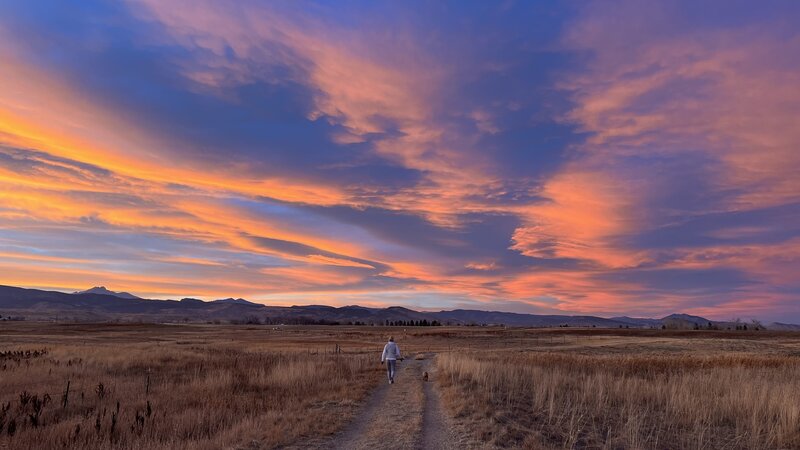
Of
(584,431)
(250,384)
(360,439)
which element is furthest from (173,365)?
(584,431)

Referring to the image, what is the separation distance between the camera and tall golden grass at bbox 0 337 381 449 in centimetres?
1223

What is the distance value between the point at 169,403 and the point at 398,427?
855 centimetres

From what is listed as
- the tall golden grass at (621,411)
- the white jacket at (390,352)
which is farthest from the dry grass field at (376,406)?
the white jacket at (390,352)

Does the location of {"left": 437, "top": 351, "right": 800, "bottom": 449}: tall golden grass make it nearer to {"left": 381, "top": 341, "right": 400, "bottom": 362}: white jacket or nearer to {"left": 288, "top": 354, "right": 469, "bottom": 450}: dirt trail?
{"left": 288, "top": 354, "right": 469, "bottom": 450}: dirt trail

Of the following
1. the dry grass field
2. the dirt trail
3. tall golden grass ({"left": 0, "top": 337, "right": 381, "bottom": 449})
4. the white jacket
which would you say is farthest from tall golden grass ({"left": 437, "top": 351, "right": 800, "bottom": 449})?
tall golden grass ({"left": 0, "top": 337, "right": 381, "bottom": 449})

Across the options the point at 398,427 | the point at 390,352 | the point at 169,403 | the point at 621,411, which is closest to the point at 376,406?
the point at 398,427

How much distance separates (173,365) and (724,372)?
1154 inches

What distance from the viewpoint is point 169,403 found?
55.5ft

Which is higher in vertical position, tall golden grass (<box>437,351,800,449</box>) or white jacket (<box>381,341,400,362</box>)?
white jacket (<box>381,341,400,362</box>)

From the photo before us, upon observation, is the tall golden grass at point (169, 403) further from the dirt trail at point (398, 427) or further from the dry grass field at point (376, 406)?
the dirt trail at point (398, 427)

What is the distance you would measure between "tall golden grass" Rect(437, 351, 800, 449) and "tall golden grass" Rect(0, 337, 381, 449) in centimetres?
426

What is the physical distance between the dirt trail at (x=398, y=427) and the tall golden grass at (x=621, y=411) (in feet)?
2.39

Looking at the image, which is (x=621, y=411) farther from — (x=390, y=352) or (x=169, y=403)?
→ (x=169, y=403)

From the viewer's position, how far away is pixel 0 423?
13500 mm
